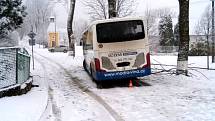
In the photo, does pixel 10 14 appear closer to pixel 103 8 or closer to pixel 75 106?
pixel 75 106

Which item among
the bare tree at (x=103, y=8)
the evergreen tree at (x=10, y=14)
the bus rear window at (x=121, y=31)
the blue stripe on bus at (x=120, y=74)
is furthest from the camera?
the bare tree at (x=103, y=8)

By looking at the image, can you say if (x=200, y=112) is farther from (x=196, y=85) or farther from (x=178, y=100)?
(x=196, y=85)

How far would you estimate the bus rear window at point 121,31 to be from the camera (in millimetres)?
Result: 18109

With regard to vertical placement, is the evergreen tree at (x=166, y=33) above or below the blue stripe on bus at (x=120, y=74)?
above

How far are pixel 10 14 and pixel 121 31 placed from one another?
5.55 metres

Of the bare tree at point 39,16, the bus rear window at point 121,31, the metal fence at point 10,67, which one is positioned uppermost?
the bare tree at point 39,16

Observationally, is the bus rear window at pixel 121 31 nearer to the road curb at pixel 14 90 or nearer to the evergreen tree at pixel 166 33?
the road curb at pixel 14 90

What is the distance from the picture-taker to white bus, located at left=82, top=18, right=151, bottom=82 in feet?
59.2

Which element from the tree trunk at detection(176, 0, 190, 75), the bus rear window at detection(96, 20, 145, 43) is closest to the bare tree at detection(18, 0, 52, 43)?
the tree trunk at detection(176, 0, 190, 75)

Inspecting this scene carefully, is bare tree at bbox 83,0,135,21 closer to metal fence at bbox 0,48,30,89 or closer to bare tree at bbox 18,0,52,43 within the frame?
metal fence at bbox 0,48,30,89

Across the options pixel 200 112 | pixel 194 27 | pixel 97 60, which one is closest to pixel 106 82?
pixel 97 60

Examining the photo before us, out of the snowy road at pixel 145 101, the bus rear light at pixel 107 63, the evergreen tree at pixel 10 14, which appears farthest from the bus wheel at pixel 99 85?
the evergreen tree at pixel 10 14

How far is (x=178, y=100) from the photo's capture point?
13.6 metres

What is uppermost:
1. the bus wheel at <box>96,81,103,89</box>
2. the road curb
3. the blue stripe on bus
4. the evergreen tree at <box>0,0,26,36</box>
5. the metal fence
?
the evergreen tree at <box>0,0,26,36</box>
